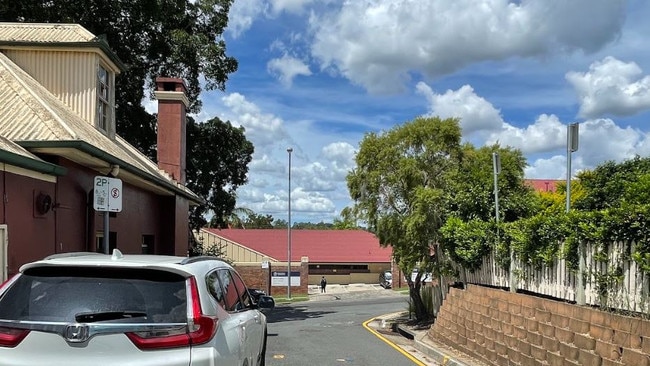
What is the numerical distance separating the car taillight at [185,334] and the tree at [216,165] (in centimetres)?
2316

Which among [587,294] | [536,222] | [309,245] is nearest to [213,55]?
[536,222]

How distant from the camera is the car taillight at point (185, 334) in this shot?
14.3 feet

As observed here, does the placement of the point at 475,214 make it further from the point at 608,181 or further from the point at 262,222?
the point at 262,222

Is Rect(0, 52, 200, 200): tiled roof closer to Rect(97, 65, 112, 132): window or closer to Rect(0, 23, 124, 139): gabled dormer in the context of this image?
Rect(0, 23, 124, 139): gabled dormer

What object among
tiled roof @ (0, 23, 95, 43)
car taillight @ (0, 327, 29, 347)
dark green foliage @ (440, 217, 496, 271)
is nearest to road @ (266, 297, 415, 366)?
dark green foliage @ (440, 217, 496, 271)

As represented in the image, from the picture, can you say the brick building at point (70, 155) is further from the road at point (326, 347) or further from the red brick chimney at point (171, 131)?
the road at point (326, 347)

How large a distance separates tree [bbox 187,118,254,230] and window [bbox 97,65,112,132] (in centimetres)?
1209

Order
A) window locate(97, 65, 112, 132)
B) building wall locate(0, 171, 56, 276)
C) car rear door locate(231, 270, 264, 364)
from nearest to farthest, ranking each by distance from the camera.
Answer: car rear door locate(231, 270, 264, 364) < building wall locate(0, 171, 56, 276) < window locate(97, 65, 112, 132)

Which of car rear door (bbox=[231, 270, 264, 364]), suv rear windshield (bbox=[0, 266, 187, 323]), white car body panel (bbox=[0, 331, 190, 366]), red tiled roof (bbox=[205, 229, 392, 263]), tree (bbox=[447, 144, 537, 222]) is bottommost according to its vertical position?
red tiled roof (bbox=[205, 229, 392, 263])

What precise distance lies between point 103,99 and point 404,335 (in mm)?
12447

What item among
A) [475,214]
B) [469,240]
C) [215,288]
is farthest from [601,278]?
[475,214]

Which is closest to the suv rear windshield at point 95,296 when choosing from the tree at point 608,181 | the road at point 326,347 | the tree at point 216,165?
the road at point 326,347

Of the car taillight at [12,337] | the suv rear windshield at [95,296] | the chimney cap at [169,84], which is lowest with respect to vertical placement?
the car taillight at [12,337]

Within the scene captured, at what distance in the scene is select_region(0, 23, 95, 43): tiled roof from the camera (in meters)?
13.8
